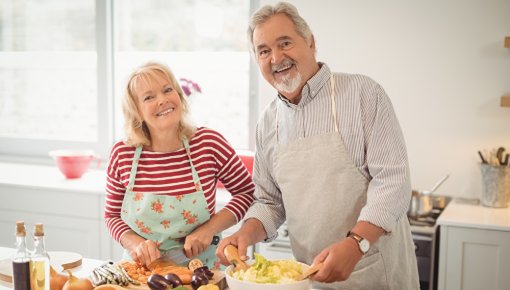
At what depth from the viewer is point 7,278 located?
171 cm

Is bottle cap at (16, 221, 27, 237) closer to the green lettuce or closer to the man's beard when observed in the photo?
the green lettuce

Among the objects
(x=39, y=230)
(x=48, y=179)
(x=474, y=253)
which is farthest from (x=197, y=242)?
(x=48, y=179)

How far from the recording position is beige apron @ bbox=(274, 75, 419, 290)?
1.71 meters

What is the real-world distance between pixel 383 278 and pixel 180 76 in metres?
2.28

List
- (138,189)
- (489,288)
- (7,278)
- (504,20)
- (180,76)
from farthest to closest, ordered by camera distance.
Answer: (180,76) → (504,20) → (489,288) → (138,189) → (7,278)

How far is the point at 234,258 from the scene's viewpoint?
158cm

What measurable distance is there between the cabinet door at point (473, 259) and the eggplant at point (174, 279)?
1402 mm

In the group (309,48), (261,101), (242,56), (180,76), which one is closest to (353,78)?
(309,48)

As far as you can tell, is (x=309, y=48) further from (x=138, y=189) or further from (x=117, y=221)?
(x=117, y=221)

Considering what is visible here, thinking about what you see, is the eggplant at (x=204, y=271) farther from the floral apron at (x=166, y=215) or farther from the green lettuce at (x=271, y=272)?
the floral apron at (x=166, y=215)

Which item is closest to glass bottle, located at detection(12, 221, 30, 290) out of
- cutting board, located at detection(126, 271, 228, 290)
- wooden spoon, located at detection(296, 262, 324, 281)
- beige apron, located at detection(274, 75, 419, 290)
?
cutting board, located at detection(126, 271, 228, 290)

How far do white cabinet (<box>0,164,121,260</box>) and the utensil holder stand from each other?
1.83 m

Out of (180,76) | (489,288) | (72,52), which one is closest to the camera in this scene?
(489,288)

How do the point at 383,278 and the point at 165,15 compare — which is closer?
the point at 383,278
